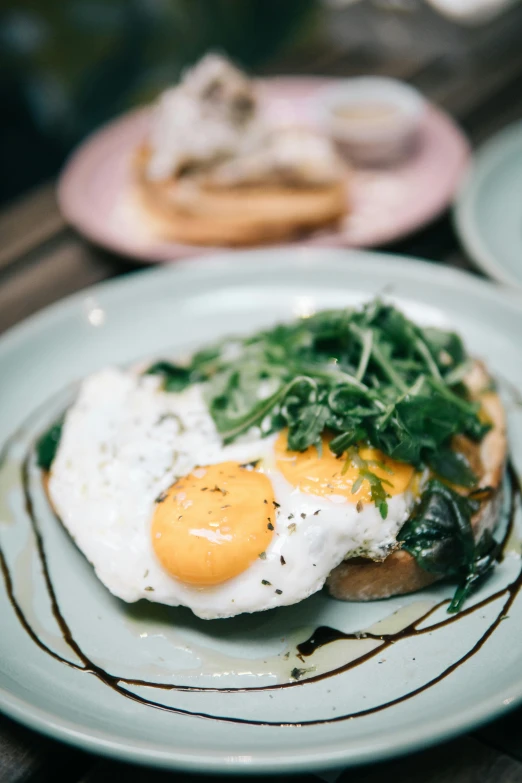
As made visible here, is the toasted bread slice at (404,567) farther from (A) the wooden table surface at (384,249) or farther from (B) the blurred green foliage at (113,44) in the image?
(B) the blurred green foliage at (113,44)

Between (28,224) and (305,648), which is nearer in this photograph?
(305,648)

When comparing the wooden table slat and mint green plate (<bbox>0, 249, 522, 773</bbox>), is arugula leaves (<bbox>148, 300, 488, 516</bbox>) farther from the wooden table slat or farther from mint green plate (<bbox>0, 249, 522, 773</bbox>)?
the wooden table slat

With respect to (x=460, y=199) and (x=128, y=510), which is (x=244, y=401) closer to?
(x=128, y=510)

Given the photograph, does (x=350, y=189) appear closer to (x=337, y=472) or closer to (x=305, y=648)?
(x=337, y=472)

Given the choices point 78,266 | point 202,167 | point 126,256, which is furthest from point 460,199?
point 78,266

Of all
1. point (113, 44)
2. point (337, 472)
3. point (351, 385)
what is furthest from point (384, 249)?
point (113, 44)

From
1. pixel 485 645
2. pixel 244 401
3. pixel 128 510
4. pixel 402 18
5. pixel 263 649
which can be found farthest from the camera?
pixel 402 18
